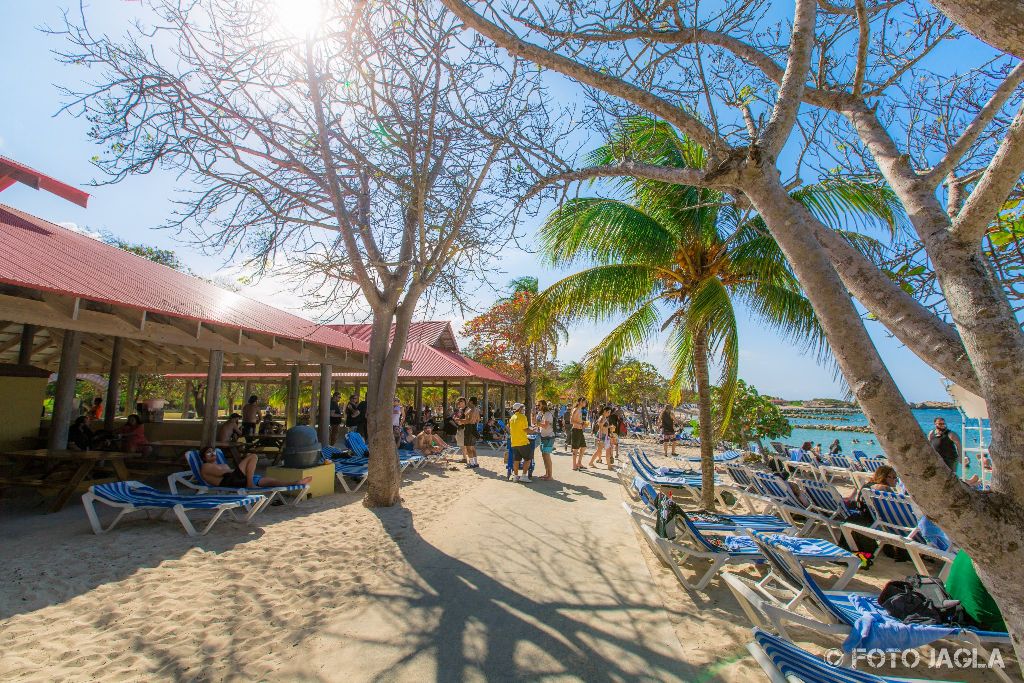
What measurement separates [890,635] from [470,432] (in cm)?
997

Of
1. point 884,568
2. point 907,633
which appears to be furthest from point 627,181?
point 907,633

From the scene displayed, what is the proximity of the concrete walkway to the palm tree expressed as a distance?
3126 mm

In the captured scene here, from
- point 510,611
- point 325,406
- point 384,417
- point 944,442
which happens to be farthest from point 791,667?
point 325,406

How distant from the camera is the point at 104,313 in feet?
23.1

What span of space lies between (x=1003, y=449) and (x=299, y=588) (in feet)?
15.8

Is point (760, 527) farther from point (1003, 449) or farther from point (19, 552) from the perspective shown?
point (19, 552)

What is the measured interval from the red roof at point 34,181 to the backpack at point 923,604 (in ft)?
43.7

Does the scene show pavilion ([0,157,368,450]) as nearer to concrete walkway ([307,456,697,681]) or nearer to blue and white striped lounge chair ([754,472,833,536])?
concrete walkway ([307,456,697,681])

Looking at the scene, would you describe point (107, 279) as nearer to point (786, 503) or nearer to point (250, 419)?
point (250, 419)

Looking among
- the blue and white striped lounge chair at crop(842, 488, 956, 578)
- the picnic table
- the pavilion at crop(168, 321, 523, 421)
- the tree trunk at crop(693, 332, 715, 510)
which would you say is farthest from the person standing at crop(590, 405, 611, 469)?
the picnic table

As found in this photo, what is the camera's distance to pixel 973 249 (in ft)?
6.00

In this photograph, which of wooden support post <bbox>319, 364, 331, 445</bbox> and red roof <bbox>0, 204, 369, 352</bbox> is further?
wooden support post <bbox>319, 364, 331, 445</bbox>

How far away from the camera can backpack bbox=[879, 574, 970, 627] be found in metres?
3.29

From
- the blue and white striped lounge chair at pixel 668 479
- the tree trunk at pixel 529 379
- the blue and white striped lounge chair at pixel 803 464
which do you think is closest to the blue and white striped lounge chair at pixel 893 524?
the blue and white striped lounge chair at pixel 668 479
